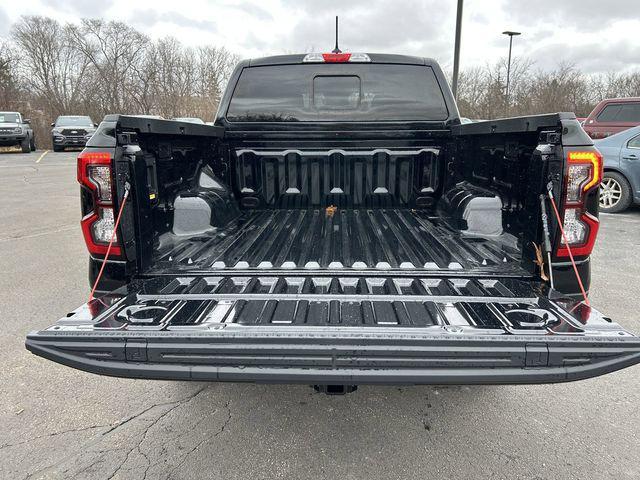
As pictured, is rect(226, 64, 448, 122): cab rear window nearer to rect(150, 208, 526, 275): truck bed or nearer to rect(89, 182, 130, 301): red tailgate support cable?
→ rect(150, 208, 526, 275): truck bed

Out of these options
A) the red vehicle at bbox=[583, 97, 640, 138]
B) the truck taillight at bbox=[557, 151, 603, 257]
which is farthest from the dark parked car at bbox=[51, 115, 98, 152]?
the truck taillight at bbox=[557, 151, 603, 257]

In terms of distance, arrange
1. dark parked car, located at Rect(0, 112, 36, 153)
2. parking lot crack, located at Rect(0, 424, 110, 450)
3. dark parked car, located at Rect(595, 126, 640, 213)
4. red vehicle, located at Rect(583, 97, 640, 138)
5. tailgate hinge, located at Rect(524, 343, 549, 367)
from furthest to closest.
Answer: dark parked car, located at Rect(0, 112, 36, 153) < red vehicle, located at Rect(583, 97, 640, 138) < dark parked car, located at Rect(595, 126, 640, 213) < parking lot crack, located at Rect(0, 424, 110, 450) < tailgate hinge, located at Rect(524, 343, 549, 367)

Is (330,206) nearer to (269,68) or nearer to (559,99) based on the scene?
(269,68)

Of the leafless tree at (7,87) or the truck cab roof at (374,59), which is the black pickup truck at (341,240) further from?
the leafless tree at (7,87)

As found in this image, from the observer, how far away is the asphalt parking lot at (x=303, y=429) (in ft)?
7.23

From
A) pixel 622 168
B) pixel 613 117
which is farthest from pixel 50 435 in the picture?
pixel 613 117

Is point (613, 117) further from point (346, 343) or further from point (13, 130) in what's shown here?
point (13, 130)

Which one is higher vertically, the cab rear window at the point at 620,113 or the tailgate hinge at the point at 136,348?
the cab rear window at the point at 620,113

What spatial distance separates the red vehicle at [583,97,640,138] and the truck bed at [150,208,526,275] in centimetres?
954

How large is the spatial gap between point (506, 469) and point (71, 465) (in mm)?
2220

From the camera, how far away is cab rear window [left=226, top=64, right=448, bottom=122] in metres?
3.69

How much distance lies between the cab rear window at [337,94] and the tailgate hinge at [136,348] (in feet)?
8.09

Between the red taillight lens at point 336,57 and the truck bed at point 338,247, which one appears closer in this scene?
the truck bed at point 338,247

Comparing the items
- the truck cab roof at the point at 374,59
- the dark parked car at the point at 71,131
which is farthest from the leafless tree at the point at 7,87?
the truck cab roof at the point at 374,59
